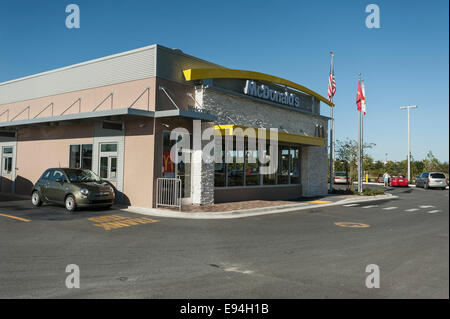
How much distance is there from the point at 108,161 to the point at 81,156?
2.02 metres

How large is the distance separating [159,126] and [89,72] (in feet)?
17.9

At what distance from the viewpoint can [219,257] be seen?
271 inches

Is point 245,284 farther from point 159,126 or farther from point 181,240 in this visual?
point 159,126

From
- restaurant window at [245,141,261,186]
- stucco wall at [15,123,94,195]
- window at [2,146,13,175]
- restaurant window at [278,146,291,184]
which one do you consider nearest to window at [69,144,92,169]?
stucco wall at [15,123,94,195]

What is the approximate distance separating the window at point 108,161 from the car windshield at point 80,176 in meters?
1.09

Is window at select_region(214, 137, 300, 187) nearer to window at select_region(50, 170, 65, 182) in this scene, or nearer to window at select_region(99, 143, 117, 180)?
window at select_region(99, 143, 117, 180)

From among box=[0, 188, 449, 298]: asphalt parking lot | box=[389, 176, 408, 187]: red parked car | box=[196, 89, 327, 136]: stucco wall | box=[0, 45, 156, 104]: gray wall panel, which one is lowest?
box=[0, 188, 449, 298]: asphalt parking lot

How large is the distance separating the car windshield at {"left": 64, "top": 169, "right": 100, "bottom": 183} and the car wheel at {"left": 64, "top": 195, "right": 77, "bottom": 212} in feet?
2.27

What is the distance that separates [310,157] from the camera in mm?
22000

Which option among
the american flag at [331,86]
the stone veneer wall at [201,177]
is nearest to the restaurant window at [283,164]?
the stone veneer wall at [201,177]

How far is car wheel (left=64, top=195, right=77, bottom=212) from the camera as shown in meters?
12.8

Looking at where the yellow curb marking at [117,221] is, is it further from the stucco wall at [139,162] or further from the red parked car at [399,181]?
the red parked car at [399,181]

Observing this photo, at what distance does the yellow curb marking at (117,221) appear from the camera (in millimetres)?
10419
